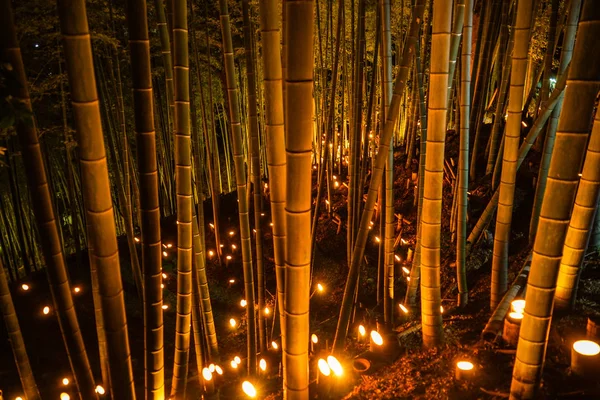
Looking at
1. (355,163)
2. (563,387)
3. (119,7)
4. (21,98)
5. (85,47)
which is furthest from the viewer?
(119,7)

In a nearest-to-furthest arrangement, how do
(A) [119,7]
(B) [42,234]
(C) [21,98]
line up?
(C) [21,98] < (B) [42,234] < (A) [119,7]

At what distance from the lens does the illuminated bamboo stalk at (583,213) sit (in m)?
1.50

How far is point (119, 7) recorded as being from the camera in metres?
5.12

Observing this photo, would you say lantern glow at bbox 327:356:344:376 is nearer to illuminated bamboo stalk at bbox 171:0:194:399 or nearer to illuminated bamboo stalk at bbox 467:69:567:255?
illuminated bamboo stalk at bbox 171:0:194:399

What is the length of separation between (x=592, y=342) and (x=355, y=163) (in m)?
1.74

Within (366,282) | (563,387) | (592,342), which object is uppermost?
(592,342)

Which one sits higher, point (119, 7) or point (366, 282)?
point (119, 7)

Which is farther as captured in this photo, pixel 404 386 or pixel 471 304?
pixel 471 304

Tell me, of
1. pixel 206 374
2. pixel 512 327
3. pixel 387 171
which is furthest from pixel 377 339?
pixel 206 374

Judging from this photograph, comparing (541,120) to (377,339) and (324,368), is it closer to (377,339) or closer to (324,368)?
(377,339)

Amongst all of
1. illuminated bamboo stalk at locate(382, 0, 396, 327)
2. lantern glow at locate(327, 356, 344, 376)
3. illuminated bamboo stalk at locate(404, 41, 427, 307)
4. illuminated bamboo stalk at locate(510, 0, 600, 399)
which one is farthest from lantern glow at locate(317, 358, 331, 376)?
illuminated bamboo stalk at locate(510, 0, 600, 399)

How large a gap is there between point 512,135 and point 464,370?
1273 mm

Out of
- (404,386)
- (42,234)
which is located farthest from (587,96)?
(42,234)

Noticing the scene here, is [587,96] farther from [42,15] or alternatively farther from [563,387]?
Result: [42,15]
